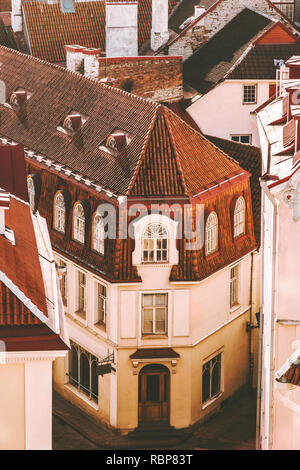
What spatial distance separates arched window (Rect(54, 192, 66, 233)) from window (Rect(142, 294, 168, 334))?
5.29m

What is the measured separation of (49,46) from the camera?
234 feet

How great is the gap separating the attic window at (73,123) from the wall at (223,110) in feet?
35.6

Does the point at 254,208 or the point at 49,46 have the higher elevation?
the point at 49,46

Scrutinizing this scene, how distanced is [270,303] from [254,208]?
14097 millimetres

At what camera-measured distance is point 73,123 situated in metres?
52.9

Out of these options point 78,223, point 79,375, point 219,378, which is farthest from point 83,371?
point 78,223

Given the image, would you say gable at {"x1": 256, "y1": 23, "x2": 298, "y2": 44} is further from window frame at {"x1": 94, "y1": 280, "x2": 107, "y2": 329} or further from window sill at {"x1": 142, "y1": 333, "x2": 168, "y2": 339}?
window sill at {"x1": 142, "y1": 333, "x2": 168, "y2": 339}

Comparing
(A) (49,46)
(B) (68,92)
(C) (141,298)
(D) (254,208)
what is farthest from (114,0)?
(C) (141,298)

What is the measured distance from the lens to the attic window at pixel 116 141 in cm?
4966

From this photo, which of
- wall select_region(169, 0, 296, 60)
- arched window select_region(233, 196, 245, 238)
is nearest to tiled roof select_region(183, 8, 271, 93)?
wall select_region(169, 0, 296, 60)

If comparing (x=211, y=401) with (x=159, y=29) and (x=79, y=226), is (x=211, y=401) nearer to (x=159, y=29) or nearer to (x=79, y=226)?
(x=79, y=226)

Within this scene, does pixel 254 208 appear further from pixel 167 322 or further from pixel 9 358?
pixel 9 358

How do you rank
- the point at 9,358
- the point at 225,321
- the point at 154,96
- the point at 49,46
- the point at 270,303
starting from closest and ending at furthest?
the point at 9,358 → the point at 270,303 → the point at 225,321 → the point at 154,96 → the point at 49,46

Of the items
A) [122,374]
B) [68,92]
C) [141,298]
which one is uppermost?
[68,92]
